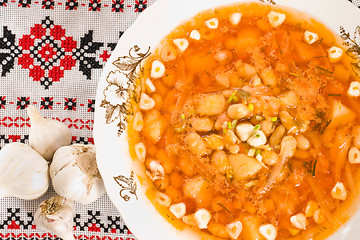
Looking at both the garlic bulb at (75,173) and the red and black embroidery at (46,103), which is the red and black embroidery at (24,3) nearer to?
the red and black embroidery at (46,103)

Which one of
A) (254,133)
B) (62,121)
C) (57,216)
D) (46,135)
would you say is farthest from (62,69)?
(254,133)

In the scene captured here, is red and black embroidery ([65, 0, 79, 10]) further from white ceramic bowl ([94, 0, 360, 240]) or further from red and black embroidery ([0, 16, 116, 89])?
white ceramic bowl ([94, 0, 360, 240])

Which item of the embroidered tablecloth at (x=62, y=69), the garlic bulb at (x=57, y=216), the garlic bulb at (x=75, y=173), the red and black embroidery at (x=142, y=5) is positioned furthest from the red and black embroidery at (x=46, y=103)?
the red and black embroidery at (x=142, y=5)

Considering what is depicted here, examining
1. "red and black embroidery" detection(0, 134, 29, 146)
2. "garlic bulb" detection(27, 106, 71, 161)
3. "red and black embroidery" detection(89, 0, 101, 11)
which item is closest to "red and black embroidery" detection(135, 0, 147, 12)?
"red and black embroidery" detection(89, 0, 101, 11)

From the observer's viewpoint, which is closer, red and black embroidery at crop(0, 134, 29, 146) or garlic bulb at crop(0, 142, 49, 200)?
garlic bulb at crop(0, 142, 49, 200)

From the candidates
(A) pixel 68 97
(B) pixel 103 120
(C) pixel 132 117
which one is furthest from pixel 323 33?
(A) pixel 68 97
